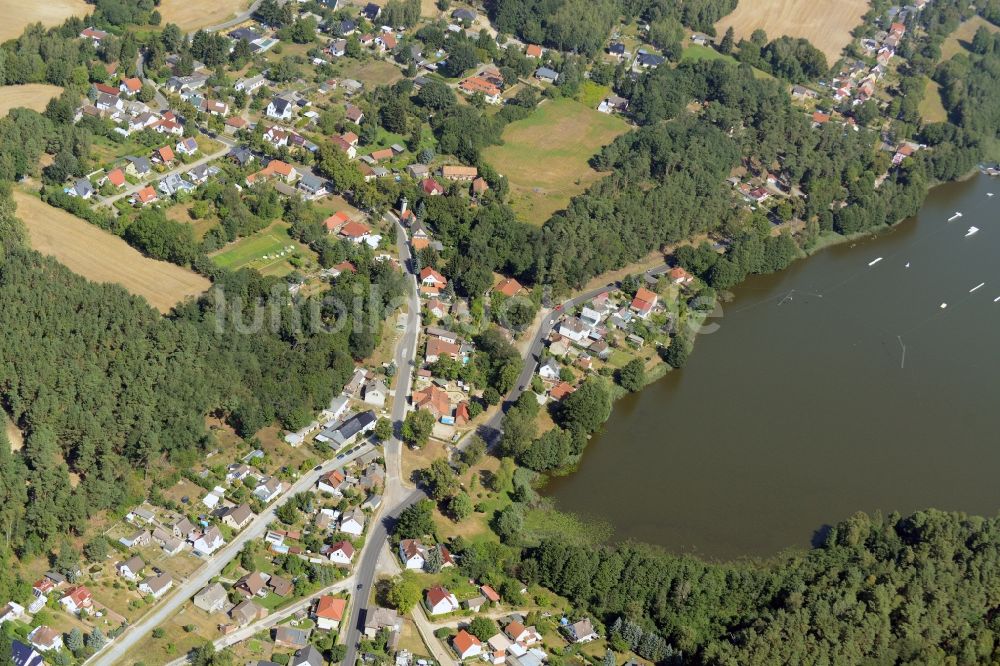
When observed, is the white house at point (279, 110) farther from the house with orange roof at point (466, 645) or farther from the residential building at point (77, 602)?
the house with orange roof at point (466, 645)

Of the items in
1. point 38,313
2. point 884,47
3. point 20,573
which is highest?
point 884,47

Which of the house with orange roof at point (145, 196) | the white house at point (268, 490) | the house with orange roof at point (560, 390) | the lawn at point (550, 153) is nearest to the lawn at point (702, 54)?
the lawn at point (550, 153)

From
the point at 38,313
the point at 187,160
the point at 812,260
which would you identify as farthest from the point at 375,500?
the point at 812,260

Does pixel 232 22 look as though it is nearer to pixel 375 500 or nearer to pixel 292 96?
pixel 292 96

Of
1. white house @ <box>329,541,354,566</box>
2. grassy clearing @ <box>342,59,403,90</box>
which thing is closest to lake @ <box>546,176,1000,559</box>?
white house @ <box>329,541,354,566</box>

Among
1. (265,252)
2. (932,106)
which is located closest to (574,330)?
(265,252)

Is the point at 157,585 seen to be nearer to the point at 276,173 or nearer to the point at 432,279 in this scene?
the point at 432,279
